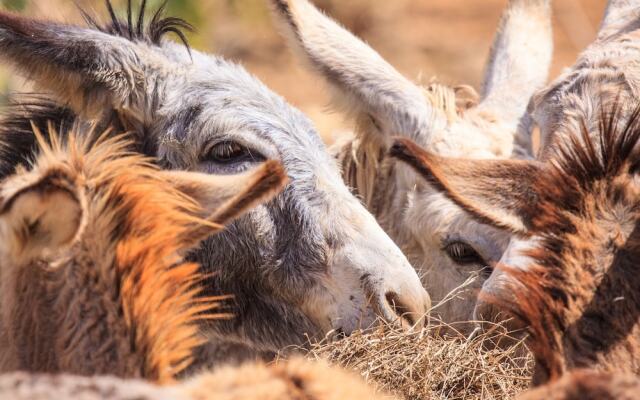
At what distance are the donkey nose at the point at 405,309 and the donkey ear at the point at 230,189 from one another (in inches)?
39.5

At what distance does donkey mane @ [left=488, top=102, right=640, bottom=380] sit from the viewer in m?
2.61

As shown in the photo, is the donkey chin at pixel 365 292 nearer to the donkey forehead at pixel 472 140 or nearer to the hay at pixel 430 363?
the hay at pixel 430 363

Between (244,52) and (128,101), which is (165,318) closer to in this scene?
(128,101)

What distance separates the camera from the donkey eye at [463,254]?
4430 millimetres

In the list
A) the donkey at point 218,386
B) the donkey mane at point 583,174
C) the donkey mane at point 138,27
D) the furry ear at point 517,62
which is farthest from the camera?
the furry ear at point 517,62

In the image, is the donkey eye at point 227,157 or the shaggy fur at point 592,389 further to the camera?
the donkey eye at point 227,157

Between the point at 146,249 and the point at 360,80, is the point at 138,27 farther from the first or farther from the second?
the point at 146,249

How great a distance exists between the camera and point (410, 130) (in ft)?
16.1

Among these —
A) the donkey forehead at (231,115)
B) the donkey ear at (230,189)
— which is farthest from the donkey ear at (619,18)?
the donkey ear at (230,189)

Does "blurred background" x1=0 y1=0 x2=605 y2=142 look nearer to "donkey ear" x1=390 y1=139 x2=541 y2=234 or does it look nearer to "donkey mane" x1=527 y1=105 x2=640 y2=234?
"donkey ear" x1=390 y1=139 x2=541 y2=234

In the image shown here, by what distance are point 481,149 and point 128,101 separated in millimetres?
1782

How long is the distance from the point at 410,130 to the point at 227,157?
1378mm

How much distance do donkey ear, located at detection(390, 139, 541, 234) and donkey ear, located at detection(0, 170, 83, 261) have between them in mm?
1054

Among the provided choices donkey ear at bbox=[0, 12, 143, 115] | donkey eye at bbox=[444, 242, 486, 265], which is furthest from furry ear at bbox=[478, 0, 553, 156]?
donkey ear at bbox=[0, 12, 143, 115]
